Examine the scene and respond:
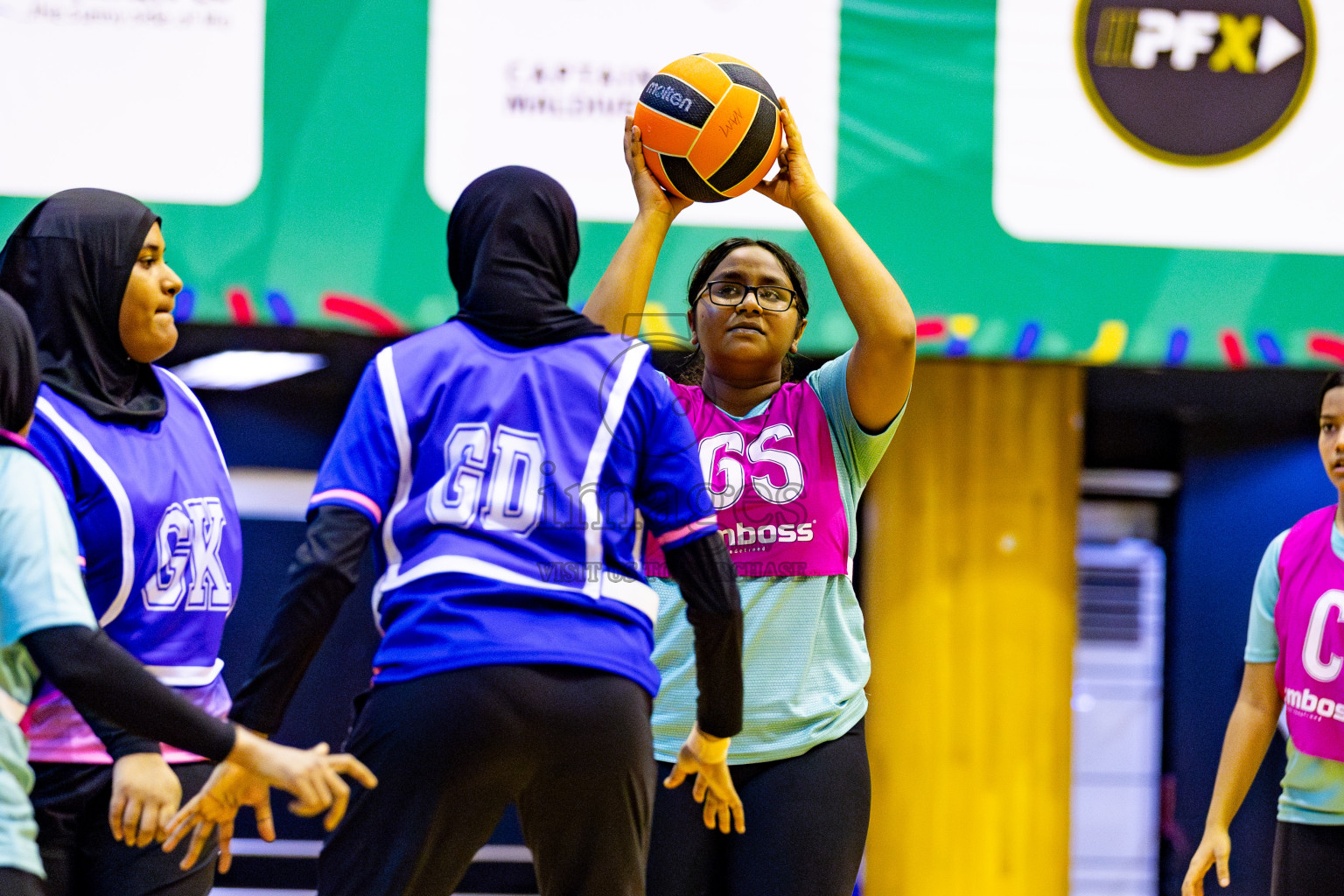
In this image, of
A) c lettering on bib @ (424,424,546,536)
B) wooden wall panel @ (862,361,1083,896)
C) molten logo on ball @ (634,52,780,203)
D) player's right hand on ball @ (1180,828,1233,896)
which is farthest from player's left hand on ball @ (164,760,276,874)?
wooden wall panel @ (862,361,1083,896)

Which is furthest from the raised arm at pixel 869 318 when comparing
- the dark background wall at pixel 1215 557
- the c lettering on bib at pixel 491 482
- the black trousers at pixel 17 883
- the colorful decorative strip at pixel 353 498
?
the dark background wall at pixel 1215 557

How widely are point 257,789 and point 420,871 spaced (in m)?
0.31

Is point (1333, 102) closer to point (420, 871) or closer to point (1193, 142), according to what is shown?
point (1193, 142)

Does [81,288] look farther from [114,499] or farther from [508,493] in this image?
[508,493]

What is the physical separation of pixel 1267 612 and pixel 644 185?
1.81 metres

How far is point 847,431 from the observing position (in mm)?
2748

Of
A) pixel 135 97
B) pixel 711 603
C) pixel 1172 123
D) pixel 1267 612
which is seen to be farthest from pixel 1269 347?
pixel 135 97

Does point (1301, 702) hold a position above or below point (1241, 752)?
above

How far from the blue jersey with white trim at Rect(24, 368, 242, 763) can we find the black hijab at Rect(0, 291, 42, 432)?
34 cm

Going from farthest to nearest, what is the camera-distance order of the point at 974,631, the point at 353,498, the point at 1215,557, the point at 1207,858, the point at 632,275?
the point at 1215,557
the point at 974,631
the point at 1207,858
the point at 632,275
the point at 353,498

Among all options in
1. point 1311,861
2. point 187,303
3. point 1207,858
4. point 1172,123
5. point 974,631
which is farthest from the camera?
point 974,631

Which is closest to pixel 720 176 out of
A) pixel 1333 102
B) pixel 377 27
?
pixel 377 27

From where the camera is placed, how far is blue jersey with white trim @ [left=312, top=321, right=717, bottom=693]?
6.23 ft

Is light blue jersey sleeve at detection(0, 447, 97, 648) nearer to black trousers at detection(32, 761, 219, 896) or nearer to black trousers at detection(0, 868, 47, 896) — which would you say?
black trousers at detection(0, 868, 47, 896)
